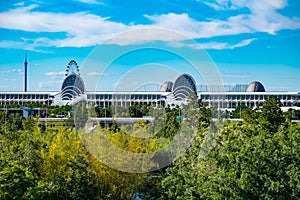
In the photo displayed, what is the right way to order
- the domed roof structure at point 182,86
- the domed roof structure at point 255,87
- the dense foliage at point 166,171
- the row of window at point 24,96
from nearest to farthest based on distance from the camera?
1. the dense foliage at point 166,171
2. the domed roof structure at point 182,86
3. the domed roof structure at point 255,87
4. the row of window at point 24,96

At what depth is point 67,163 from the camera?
14.0 meters

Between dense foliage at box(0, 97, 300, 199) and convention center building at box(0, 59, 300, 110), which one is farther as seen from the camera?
convention center building at box(0, 59, 300, 110)

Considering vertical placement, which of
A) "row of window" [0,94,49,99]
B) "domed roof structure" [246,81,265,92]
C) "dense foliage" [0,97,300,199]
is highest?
"domed roof structure" [246,81,265,92]

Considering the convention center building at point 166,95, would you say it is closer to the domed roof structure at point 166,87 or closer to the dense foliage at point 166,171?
the domed roof structure at point 166,87

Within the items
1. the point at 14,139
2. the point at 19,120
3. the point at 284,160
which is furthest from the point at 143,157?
the point at 19,120

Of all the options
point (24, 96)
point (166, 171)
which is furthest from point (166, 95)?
point (166, 171)

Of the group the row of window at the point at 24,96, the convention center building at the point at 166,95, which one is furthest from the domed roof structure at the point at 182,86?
the row of window at the point at 24,96

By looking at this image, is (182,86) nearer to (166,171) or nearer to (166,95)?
(166,95)

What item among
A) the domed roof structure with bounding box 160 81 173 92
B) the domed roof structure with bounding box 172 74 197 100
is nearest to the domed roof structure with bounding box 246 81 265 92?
the domed roof structure with bounding box 160 81 173 92

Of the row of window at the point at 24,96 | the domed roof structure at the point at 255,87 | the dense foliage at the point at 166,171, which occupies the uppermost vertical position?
the domed roof structure at the point at 255,87

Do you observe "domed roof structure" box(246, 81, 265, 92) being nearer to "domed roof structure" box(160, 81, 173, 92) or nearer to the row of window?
"domed roof structure" box(160, 81, 173, 92)

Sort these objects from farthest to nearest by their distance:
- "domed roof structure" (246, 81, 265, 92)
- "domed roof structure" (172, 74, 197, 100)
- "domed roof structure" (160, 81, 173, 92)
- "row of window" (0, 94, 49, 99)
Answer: "row of window" (0, 94, 49, 99), "domed roof structure" (160, 81, 173, 92), "domed roof structure" (246, 81, 265, 92), "domed roof structure" (172, 74, 197, 100)

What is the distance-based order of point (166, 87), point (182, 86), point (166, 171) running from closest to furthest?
1. point (166, 171)
2. point (182, 86)
3. point (166, 87)

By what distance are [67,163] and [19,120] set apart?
2331cm
